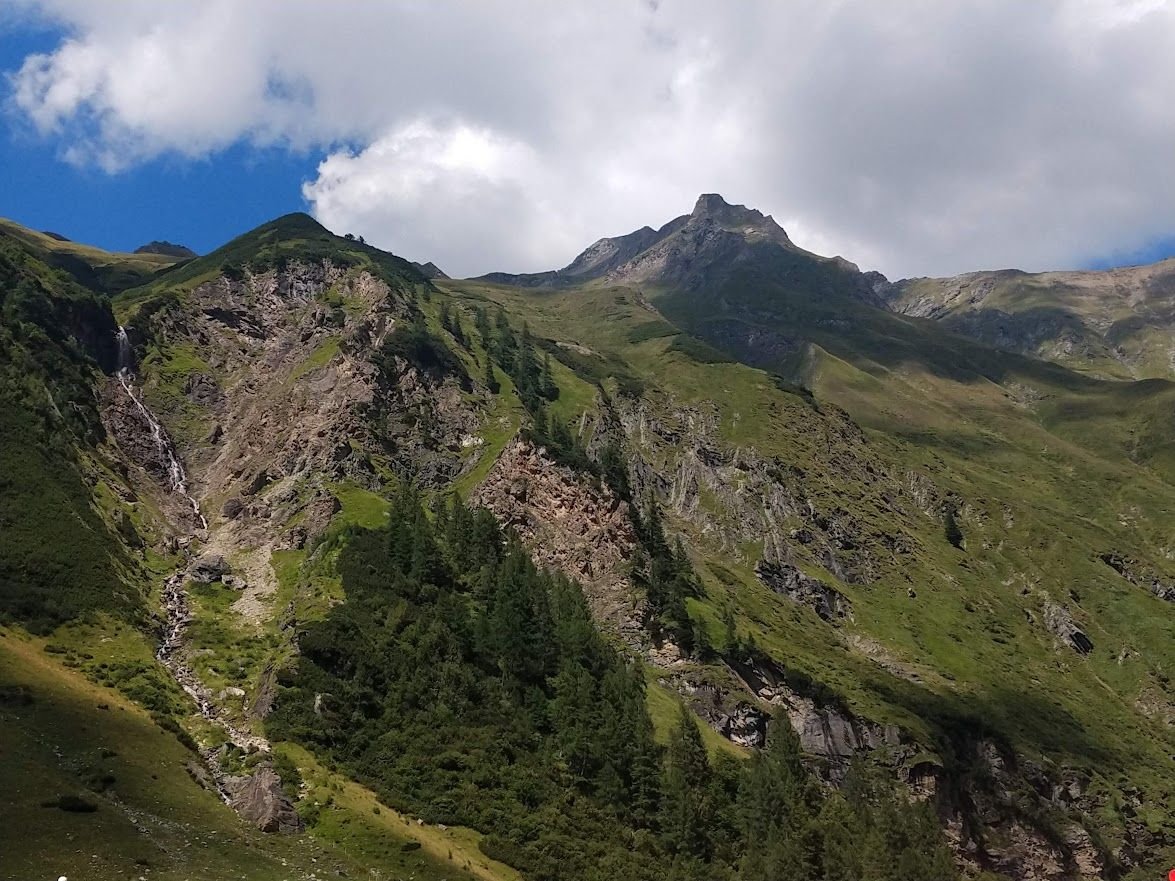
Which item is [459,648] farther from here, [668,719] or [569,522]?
[569,522]

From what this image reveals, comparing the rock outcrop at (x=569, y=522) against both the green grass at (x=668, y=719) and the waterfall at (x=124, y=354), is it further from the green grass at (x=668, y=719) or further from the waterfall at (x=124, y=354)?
the waterfall at (x=124, y=354)

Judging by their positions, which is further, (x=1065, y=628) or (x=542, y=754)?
(x=1065, y=628)

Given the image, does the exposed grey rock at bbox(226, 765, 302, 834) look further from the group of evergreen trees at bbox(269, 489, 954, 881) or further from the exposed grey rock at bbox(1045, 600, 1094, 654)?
the exposed grey rock at bbox(1045, 600, 1094, 654)

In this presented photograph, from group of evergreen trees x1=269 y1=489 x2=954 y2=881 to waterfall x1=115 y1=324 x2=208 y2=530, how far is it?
46.2 meters

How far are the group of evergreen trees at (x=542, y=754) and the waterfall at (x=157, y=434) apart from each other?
4618 cm

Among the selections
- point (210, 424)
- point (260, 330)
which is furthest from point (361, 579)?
point (260, 330)

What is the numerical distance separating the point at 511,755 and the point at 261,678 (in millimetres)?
25664

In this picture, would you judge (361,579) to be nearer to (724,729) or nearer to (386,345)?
(724,729)

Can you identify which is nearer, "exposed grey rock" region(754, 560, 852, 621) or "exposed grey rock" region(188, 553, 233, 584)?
"exposed grey rock" region(188, 553, 233, 584)

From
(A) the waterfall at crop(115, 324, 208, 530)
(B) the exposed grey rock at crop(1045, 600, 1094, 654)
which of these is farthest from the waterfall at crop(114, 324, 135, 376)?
(B) the exposed grey rock at crop(1045, 600, 1094, 654)

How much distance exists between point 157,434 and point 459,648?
83299mm

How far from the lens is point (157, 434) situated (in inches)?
5723

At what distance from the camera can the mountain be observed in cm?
6612

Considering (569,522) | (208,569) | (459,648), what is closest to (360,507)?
(208,569)
